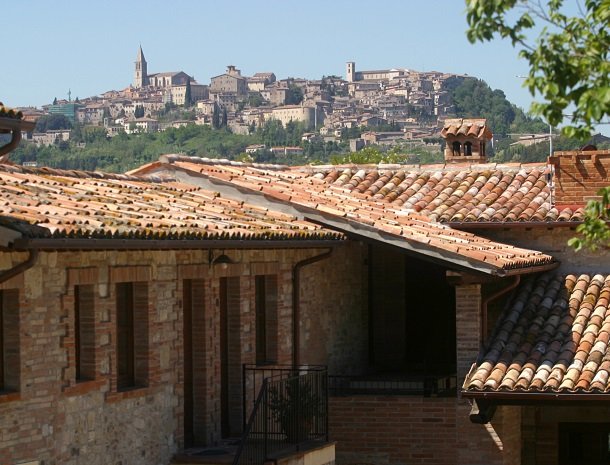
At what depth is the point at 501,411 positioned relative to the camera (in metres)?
18.3

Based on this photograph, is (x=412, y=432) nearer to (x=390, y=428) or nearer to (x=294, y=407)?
(x=390, y=428)

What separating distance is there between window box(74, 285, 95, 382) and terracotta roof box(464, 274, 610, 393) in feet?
16.3

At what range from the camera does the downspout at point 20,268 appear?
1177 centimetres

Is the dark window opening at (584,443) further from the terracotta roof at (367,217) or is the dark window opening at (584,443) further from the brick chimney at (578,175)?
the brick chimney at (578,175)

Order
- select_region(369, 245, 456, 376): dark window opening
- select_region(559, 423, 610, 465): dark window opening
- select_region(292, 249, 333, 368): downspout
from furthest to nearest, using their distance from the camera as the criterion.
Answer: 1. select_region(369, 245, 456, 376): dark window opening
2. select_region(559, 423, 610, 465): dark window opening
3. select_region(292, 249, 333, 368): downspout

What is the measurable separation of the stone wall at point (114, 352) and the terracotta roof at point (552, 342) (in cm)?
249

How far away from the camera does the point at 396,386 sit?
1906cm

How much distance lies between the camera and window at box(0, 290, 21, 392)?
482 inches

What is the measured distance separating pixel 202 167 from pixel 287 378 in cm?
448

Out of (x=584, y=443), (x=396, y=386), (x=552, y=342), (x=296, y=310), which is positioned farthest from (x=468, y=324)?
(x=584, y=443)

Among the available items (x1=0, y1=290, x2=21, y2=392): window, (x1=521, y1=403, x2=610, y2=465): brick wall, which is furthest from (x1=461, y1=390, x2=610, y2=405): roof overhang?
(x1=0, y1=290, x2=21, y2=392): window

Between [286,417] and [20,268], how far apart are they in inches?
196

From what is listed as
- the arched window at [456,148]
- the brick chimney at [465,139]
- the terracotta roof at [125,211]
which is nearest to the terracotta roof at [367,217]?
the terracotta roof at [125,211]

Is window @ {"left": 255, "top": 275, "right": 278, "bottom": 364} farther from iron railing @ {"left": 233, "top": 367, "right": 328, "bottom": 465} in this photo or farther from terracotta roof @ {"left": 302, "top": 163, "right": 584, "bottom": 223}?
terracotta roof @ {"left": 302, "top": 163, "right": 584, "bottom": 223}
